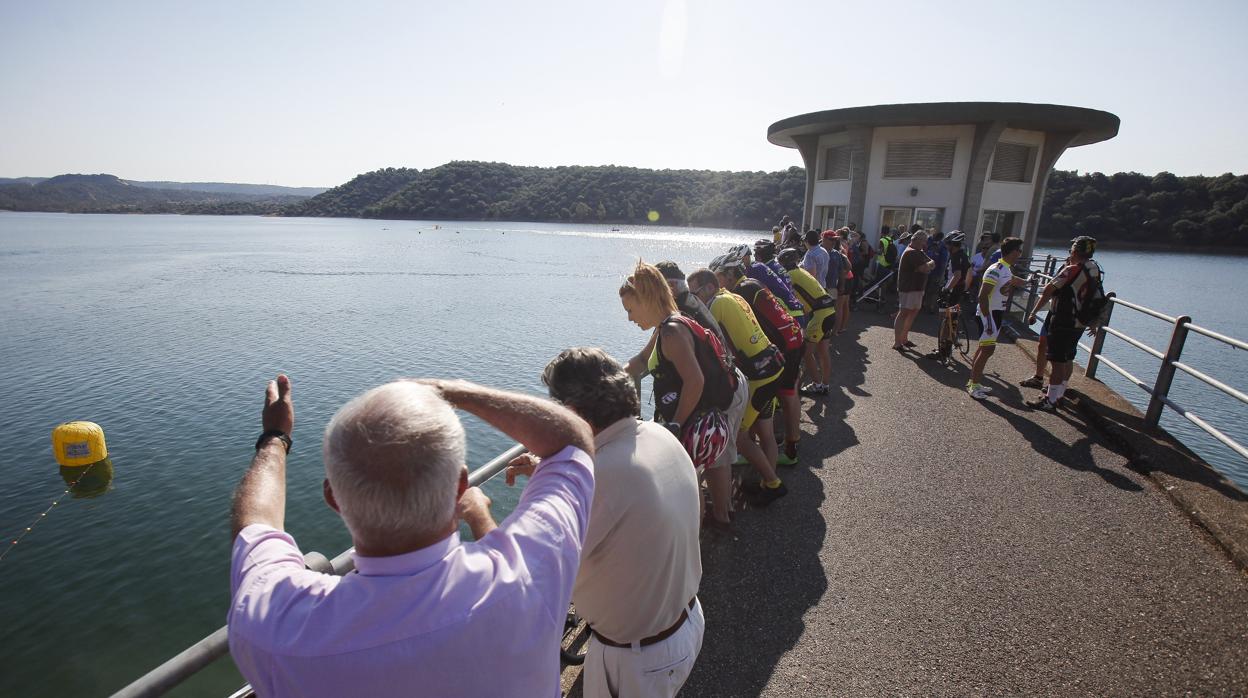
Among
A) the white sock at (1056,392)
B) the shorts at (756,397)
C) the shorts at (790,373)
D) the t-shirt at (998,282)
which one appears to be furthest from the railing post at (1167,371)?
the shorts at (756,397)

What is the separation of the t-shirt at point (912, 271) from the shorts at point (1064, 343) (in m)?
2.50

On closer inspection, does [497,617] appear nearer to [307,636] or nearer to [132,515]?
[307,636]

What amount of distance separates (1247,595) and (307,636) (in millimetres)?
5110

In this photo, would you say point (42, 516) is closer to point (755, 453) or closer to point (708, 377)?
point (755, 453)

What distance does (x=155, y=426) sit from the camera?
12.4 metres

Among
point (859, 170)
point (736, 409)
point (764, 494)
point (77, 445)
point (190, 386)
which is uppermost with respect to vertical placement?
point (859, 170)

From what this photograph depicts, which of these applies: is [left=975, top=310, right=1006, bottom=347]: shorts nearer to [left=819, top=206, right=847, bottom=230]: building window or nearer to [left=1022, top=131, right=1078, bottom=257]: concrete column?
[left=819, top=206, right=847, bottom=230]: building window

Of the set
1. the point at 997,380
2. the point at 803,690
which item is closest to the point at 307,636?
the point at 803,690

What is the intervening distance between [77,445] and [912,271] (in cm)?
1452

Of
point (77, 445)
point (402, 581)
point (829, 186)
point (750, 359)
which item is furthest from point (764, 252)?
point (829, 186)

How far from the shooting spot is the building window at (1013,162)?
17.5 m

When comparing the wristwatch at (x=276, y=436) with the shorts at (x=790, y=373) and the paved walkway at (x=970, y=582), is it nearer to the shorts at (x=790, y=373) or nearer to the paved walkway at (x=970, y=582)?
the paved walkway at (x=970, y=582)

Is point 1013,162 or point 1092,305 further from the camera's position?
point 1013,162

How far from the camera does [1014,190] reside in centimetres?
1781
